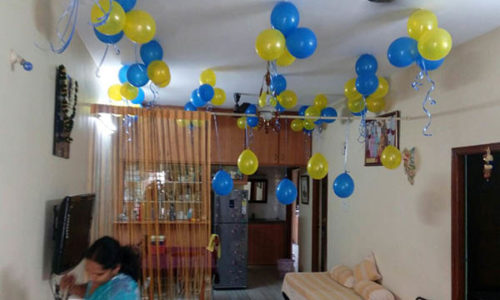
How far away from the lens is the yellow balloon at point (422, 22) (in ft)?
8.01

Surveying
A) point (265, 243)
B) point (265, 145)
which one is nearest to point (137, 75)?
point (265, 145)

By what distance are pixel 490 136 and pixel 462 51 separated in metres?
0.77

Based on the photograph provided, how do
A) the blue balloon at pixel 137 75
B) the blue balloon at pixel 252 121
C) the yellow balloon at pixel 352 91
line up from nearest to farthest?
the blue balloon at pixel 137 75 < the yellow balloon at pixel 352 91 < the blue balloon at pixel 252 121

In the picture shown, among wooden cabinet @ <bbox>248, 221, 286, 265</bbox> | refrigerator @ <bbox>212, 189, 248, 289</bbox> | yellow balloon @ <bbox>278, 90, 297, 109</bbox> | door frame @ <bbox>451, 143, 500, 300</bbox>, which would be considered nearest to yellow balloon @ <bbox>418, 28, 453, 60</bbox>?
door frame @ <bbox>451, 143, 500, 300</bbox>

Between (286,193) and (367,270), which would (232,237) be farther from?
(286,193)

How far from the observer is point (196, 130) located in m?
3.48

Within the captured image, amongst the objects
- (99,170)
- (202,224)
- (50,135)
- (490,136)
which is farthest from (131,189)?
(490,136)

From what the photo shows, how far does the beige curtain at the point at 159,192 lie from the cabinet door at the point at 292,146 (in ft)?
10.2

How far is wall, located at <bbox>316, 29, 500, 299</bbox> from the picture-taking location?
2953 mm

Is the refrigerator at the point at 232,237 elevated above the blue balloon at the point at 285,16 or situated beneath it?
situated beneath

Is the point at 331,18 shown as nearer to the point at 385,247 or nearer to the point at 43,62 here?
the point at 43,62

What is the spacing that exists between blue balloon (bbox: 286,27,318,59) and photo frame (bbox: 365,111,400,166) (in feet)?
6.00

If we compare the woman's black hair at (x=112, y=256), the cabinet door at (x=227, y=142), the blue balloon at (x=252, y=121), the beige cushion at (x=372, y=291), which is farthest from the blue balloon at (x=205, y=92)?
the cabinet door at (x=227, y=142)

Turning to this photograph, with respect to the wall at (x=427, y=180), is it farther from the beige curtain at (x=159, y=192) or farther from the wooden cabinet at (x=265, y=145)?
the beige curtain at (x=159, y=192)
